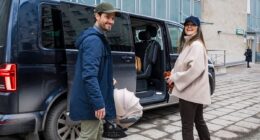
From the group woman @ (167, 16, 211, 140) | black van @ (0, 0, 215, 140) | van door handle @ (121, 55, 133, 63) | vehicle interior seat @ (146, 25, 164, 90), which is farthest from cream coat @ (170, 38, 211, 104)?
vehicle interior seat @ (146, 25, 164, 90)

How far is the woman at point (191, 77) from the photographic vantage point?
3818 millimetres

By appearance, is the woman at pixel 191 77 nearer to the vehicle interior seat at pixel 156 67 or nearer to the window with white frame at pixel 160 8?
the vehicle interior seat at pixel 156 67

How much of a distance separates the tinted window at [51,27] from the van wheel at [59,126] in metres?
0.77

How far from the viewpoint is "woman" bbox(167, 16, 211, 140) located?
12.5 ft

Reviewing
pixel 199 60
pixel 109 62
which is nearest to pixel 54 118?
pixel 109 62

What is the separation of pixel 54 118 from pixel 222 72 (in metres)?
14.7

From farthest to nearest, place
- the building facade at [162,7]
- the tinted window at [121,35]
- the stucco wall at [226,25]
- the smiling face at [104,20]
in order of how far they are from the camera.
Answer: the stucco wall at [226,25]
the building facade at [162,7]
the tinted window at [121,35]
the smiling face at [104,20]

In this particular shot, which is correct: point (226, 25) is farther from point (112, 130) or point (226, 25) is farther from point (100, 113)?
point (100, 113)

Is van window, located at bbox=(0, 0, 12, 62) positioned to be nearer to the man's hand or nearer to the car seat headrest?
Result: the man's hand

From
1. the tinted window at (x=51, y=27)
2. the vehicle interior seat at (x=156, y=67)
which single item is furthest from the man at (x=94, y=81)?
the vehicle interior seat at (x=156, y=67)

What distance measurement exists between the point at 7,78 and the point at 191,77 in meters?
2.05

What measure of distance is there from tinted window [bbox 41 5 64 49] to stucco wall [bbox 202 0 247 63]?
68.4 feet

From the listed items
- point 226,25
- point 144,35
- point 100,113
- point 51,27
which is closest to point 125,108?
point 100,113

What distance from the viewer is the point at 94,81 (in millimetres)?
2902
